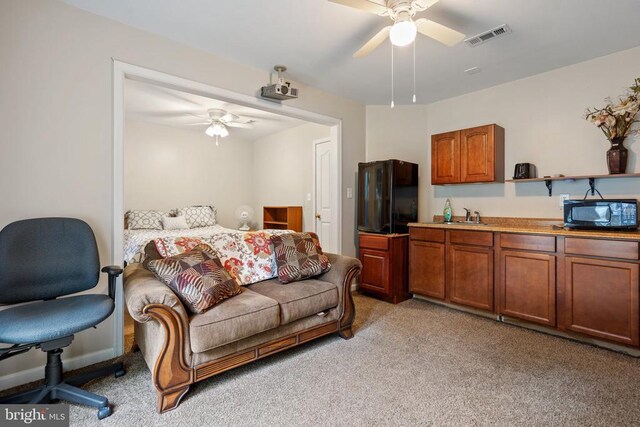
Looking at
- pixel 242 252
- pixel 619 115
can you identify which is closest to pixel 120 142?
pixel 242 252

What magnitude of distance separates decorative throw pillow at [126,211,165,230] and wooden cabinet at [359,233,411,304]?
126 inches

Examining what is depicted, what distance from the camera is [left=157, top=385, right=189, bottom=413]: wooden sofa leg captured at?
1.72 meters

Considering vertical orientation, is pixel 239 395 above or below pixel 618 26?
below

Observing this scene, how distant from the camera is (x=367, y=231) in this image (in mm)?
3883

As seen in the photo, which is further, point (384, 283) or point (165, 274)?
point (384, 283)

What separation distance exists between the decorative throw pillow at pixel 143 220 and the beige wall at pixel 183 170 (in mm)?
448

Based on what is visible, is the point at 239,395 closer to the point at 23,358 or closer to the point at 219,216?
the point at 23,358

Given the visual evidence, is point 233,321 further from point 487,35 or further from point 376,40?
point 487,35

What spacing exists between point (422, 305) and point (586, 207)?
1.80 metres

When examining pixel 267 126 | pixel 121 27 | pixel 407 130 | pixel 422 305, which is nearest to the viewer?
pixel 121 27

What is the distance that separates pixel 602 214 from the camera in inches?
101

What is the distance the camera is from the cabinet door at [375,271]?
3.62 meters

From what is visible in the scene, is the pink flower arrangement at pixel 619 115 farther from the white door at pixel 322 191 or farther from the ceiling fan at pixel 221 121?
the ceiling fan at pixel 221 121

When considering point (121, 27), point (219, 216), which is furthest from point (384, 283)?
point (219, 216)
